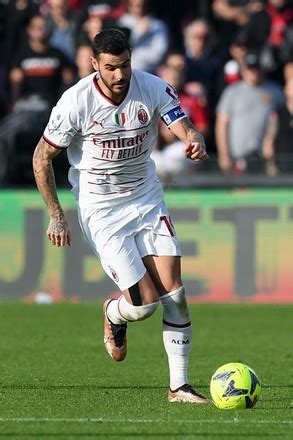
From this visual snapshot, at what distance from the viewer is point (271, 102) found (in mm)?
17953

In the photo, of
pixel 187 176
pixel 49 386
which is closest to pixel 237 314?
pixel 187 176

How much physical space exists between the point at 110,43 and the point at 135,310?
2.00 metres

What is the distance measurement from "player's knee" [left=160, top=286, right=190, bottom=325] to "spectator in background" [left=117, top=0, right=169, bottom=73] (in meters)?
10.1

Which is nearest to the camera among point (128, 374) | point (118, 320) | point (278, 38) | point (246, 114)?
point (118, 320)

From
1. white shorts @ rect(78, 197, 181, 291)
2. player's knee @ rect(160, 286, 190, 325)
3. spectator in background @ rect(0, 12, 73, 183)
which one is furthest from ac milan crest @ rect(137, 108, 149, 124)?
spectator in background @ rect(0, 12, 73, 183)

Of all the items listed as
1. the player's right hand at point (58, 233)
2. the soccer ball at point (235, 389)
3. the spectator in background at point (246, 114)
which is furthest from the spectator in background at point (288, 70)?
the soccer ball at point (235, 389)

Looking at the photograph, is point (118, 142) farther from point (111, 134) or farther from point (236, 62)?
point (236, 62)

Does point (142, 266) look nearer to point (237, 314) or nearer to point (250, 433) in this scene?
point (250, 433)

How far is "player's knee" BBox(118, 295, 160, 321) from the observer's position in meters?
8.98

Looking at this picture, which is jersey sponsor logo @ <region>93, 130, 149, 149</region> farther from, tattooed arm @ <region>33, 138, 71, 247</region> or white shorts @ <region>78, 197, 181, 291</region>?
white shorts @ <region>78, 197, 181, 291</region>

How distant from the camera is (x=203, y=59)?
19.3 m

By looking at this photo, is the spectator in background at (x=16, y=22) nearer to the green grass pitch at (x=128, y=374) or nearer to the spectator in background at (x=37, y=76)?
the spectator in background at (x=37, y=76)

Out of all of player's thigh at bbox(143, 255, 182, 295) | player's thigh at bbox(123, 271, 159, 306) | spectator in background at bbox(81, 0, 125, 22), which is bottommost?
player's thigh at bbox(123, 271, 159, 306)

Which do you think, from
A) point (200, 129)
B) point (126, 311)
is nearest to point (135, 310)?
point (126, 311)
